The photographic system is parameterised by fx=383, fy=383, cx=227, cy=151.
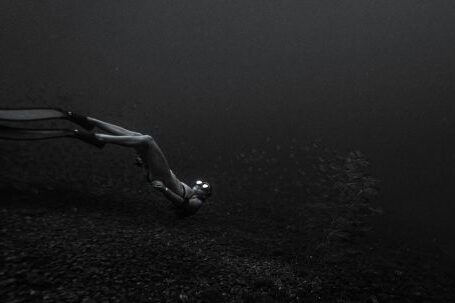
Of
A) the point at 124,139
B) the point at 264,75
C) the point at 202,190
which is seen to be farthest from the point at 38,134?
the point at 264,75

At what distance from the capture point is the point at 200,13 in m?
19.6

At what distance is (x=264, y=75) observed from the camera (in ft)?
55.1

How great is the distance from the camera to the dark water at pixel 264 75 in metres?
12.5

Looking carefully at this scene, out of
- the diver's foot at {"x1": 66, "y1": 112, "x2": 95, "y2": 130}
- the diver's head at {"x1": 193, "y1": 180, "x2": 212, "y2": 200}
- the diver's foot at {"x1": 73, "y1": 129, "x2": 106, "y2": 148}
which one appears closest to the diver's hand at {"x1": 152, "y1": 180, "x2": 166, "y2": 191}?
the diver's head at {"x1": 193, "y1": 180, "x2": 212, "y2": 200}

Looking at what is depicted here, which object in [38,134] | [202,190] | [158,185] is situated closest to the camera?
[38,134]

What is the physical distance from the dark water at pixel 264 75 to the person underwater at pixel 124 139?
169 inches

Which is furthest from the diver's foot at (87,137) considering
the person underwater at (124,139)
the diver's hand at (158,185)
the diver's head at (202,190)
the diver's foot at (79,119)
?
the diver's head at (202,190)

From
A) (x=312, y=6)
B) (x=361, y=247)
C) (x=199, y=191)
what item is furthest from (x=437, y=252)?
(x=312, y=6)

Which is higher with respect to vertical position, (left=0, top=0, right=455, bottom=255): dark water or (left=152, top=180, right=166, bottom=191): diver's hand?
(left=0, top=0, right=455, bottom=255): dark water

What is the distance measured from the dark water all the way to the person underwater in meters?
4.28

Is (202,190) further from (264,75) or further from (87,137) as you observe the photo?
(264,75)

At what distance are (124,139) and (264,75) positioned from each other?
1172 centimetres

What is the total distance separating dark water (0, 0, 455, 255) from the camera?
12453 mm

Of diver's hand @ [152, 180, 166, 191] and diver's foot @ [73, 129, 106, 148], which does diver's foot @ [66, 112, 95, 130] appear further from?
diver's hand @ [152, 180, 166, 191]
